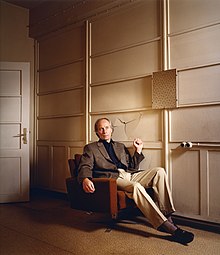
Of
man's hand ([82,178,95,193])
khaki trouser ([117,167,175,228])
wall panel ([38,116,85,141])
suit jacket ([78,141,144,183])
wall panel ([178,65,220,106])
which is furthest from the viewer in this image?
wall panel ([38,116,85,141])

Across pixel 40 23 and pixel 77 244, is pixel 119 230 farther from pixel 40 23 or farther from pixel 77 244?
pixel 40 23

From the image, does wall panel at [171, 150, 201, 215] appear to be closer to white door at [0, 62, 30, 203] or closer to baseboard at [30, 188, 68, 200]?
baseboard at [30, 188, 68, 200]

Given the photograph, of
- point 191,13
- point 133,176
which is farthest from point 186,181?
point 191,13

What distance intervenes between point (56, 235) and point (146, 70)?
194cm

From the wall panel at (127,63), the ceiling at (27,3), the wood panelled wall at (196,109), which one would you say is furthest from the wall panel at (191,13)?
the ceiling at (27,3)

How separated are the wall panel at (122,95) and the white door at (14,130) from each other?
106 centimetres

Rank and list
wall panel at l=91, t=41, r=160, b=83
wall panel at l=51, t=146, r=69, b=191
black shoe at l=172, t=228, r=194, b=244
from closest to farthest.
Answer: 1. black shoe at l=172, t=228, r=194, b=244
2. wall panel at l=91, t=41, r=160, b=83
3. wall panel at l=51, t=146, r=69, b=191

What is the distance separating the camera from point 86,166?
2.84 m

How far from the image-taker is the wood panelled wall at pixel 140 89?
2.79 m

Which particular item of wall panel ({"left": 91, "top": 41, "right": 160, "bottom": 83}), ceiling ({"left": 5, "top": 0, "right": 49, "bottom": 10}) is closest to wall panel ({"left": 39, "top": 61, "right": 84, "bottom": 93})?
wall panel ({"left": 91, "top": 41, "right": 160, "bottom": 83})

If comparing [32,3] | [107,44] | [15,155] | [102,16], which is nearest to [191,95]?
[107,44]

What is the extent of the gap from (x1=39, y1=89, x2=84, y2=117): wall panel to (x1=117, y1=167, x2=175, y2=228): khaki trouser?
4.57ft

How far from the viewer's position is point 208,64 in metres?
2.77

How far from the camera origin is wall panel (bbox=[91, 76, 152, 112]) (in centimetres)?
327
